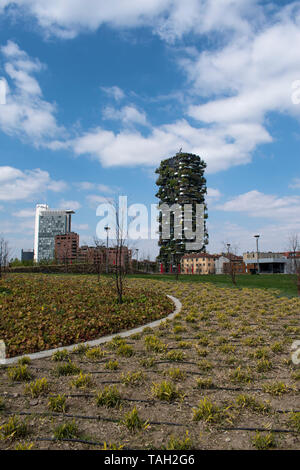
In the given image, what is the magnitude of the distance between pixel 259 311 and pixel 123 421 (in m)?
8.46

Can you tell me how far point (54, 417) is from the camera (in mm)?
3438

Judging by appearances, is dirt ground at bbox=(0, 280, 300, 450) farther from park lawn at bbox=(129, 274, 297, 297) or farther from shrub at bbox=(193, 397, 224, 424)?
park lawn at bbox=(129, 274, 297, 297)

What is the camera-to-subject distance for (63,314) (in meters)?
8.80

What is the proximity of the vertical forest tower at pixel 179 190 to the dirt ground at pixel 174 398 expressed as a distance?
169ft

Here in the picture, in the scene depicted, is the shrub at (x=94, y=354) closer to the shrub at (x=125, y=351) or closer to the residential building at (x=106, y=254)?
the shrub at (x=125, y=351)

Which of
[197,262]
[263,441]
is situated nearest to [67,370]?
[263,441]

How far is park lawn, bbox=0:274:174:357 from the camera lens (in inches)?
267

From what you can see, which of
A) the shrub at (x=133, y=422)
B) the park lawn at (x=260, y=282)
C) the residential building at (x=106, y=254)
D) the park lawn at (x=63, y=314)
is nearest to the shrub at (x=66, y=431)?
the shrub at (x=133, y=422)

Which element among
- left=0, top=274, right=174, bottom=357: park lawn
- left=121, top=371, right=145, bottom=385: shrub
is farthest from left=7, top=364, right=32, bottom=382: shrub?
left=121, top=371, right=145, bottom=385: shrub

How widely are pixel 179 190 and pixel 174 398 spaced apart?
58.0 metres

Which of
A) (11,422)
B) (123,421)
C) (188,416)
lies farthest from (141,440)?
(11,422)

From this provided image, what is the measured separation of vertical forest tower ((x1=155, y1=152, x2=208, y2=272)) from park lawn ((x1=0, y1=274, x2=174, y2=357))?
45764 mm

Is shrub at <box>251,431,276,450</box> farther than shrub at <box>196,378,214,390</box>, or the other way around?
shrub at <box>196,378,214,390</box>

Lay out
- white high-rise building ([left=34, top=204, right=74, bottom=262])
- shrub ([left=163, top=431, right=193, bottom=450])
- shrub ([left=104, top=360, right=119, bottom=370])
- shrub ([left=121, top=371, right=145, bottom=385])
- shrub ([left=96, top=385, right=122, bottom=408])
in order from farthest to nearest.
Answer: white high-rise building ([left=34, top=204, right=74, bottom=262]), shrub ([left=104, top=360, right=119, bottom=370]), shrub ([left=121, top=371, right=145, bottom=385]), shrub ([left=96, top=385, right=122, bottom=408]), shrub ([left=163, top=431, right=193, bottom=450])
